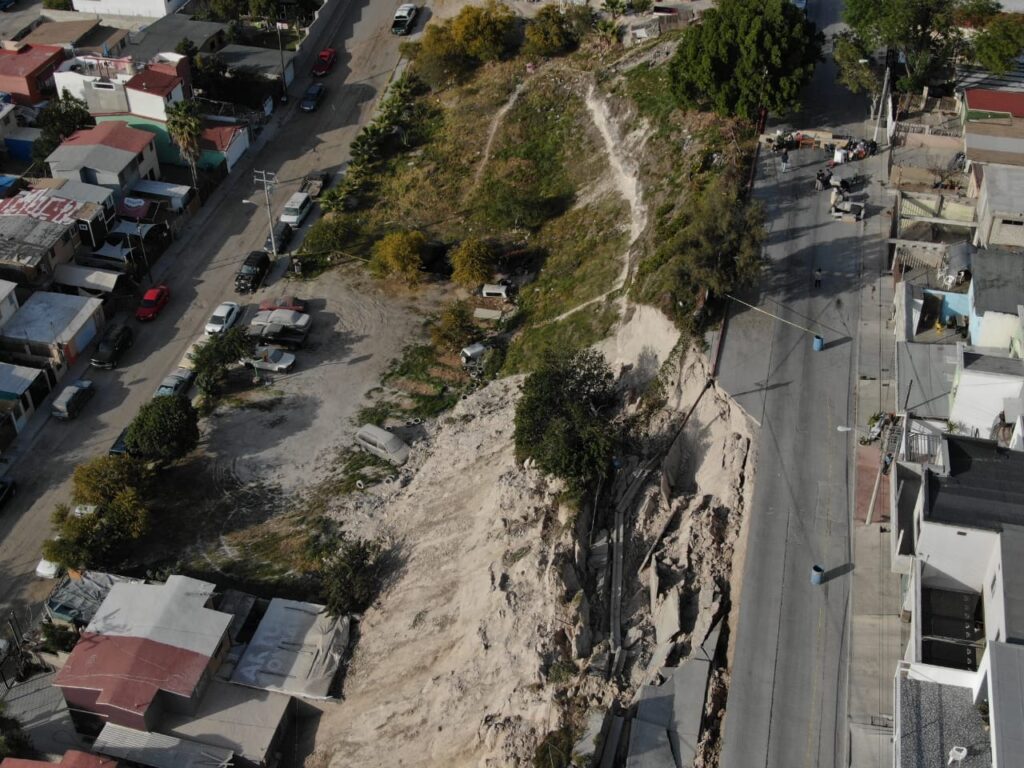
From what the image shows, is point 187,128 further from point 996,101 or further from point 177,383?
point 996,101

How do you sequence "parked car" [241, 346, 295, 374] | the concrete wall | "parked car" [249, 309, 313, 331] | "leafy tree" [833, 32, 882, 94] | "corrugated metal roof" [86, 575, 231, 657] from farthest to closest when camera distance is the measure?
1. "leafy tree" [833, 32, 882, 94]
2. "parked car" [249, 309, 313, 331]
3. "parked car" [241, 346, 295, 374]
4. "corrugated metal roof" [86, 575, 231, 657]
5. the concrete wall

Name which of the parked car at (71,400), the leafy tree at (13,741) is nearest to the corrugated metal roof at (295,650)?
the leafy tree at (13,741)

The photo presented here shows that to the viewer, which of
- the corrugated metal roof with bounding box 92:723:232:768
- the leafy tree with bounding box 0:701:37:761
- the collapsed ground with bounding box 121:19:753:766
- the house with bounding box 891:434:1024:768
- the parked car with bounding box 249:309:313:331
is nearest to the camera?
the house with bounding box 891:434:1024:768

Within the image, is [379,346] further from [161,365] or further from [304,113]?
[304,113]

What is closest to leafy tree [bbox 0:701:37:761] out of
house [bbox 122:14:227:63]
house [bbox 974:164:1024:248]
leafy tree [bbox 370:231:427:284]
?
leafy tree [bbox 370:231:427:284]

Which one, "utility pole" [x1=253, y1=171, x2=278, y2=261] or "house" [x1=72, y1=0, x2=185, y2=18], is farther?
"house" [x1=72, y1=0, x2=185, y2=18]

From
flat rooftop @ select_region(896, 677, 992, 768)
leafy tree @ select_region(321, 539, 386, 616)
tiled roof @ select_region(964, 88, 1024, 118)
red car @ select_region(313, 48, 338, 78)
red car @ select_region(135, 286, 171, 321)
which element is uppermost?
red car @ select_region(313, 48, 338, 78)

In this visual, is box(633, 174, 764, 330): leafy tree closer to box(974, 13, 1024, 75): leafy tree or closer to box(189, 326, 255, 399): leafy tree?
box(974, 13, 1024, 75): leafy tree
